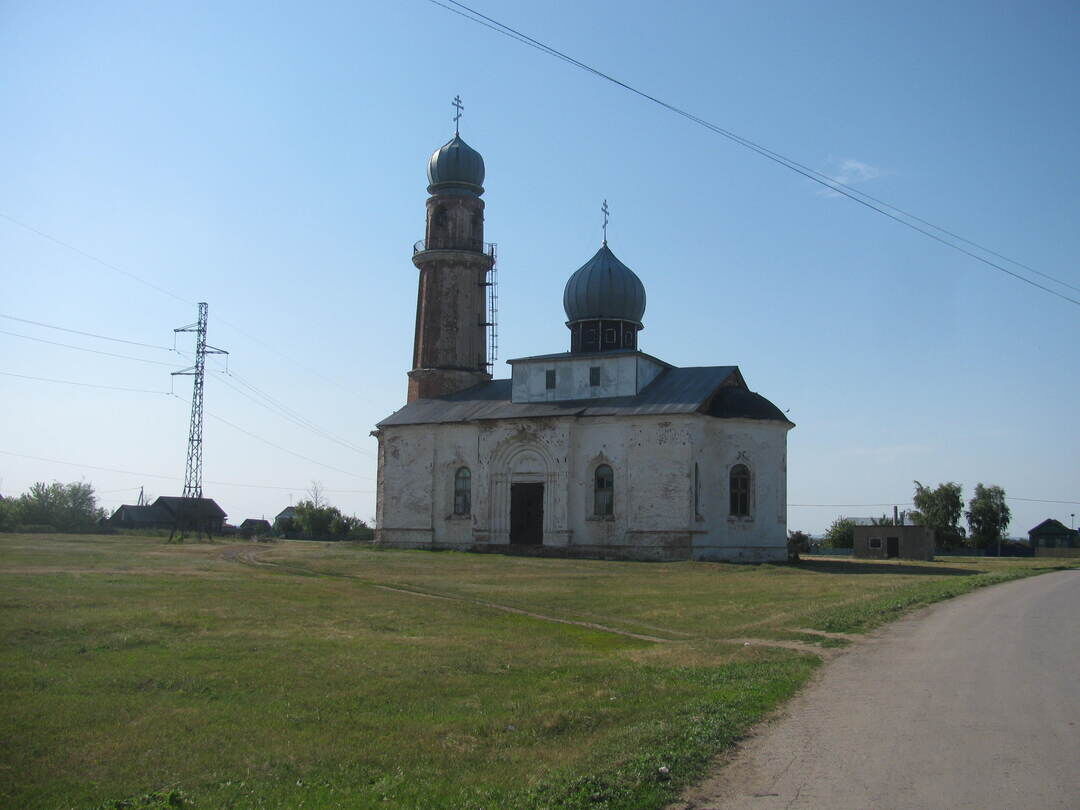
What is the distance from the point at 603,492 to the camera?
41.9 metres

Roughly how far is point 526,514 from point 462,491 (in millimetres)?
3844

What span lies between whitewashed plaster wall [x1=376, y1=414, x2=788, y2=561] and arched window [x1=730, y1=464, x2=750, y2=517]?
31 centimetres

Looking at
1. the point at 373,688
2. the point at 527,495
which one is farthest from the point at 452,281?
the point at 373,688

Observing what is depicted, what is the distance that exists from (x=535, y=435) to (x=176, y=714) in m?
33.5

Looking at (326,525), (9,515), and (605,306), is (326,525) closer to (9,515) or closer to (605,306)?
(9,515)

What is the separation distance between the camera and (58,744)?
8.80 meters

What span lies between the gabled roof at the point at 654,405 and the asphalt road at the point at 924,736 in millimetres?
26224

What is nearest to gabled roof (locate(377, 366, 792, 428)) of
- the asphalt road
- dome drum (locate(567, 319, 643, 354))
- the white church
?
the white church

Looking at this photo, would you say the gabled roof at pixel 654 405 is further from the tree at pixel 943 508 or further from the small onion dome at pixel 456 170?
the tree at pixel 943 508

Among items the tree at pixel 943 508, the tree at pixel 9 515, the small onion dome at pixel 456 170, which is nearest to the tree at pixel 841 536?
the tree at pixel 943 508

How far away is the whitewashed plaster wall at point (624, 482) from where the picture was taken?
132 ft

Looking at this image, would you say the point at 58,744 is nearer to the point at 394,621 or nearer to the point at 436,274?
the point at 394,621

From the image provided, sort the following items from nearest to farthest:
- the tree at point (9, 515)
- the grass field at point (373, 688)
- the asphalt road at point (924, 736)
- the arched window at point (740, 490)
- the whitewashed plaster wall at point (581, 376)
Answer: the asphalt road at point (924, 736) < the grass field at point (373, 688) < the arched window at point (740, 490) < the whitewashed plaster wall at point (581, 376) < the tree at point (9, 515)

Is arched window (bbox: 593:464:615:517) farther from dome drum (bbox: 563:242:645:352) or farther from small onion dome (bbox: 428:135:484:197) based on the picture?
→ small onion dome (bbox: 428:135:484:197)
